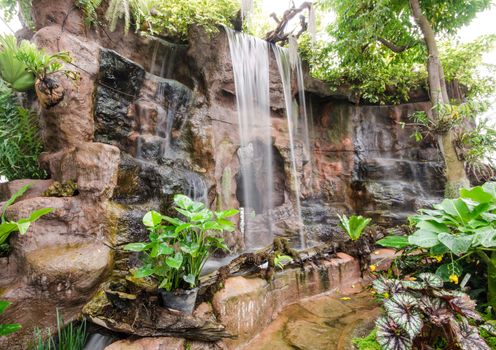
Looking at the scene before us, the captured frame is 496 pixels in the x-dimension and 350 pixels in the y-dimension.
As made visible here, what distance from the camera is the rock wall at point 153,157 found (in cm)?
252

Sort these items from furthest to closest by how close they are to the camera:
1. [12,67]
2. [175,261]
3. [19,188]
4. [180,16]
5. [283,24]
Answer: [283,24]
[180,16]
[12,67]
[19,188]
[175,261]

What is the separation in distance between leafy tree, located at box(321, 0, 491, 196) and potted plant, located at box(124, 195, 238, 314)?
4593 millimetres

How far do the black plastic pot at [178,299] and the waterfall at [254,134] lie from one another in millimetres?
4109

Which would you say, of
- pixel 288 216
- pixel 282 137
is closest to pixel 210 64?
pixel 282 137

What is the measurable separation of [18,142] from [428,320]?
5.41 m

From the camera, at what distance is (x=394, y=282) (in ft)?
6.47

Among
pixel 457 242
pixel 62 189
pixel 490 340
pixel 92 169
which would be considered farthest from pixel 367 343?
pixel 62 189

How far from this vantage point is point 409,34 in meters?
5.91

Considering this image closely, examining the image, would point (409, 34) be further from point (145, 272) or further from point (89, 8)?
point (145, 272)

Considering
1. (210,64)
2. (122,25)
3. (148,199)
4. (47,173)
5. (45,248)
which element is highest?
(122,25)

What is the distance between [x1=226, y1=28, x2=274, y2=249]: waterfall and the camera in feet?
20.6

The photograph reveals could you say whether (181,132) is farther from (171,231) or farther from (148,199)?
(171,231)

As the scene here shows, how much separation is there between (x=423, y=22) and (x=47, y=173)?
719 cm

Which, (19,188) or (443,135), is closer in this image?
(19,188)
